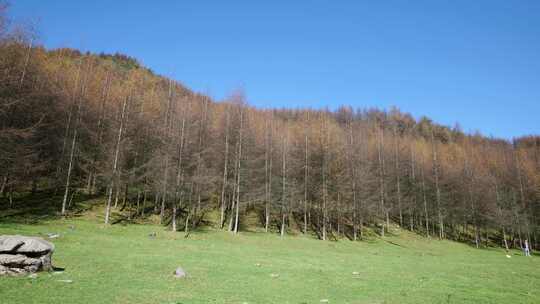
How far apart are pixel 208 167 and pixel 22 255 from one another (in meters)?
29.1

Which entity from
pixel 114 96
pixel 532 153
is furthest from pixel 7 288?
pixel 532 153

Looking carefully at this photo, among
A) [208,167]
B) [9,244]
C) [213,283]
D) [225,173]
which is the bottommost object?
[213,283]

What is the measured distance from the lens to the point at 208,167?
3862 centimetres

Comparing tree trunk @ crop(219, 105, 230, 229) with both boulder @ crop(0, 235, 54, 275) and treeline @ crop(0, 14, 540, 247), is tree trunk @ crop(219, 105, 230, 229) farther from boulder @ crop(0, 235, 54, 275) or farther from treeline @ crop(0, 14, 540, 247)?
boulder @ crop(0, 235, 54, 275)

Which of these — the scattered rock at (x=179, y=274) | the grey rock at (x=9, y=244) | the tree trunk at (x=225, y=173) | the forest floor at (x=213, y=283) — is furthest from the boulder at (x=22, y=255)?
the tree trunk at (x=225, y=173)

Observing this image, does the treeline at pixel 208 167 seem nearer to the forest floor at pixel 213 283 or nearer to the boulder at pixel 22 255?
the forest floor at pixel 213 283

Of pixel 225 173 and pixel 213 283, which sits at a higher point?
pixel 225 173

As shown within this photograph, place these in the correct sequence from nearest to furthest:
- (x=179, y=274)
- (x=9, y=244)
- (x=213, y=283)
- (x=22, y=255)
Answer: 1. (x=9, y=244)
2. (x=22, y=255)
3. (x=213, y=283)
4. (x=179, y=274)

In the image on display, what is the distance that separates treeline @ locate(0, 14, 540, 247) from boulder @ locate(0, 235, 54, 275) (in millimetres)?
15321

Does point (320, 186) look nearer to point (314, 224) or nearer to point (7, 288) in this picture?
point (314, 224)

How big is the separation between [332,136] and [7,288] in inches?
1633

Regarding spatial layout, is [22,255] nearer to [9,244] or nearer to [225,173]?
[9,244]

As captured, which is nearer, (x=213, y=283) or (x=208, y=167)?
(x=213, y=283)

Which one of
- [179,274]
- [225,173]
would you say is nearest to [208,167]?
[225,173]
